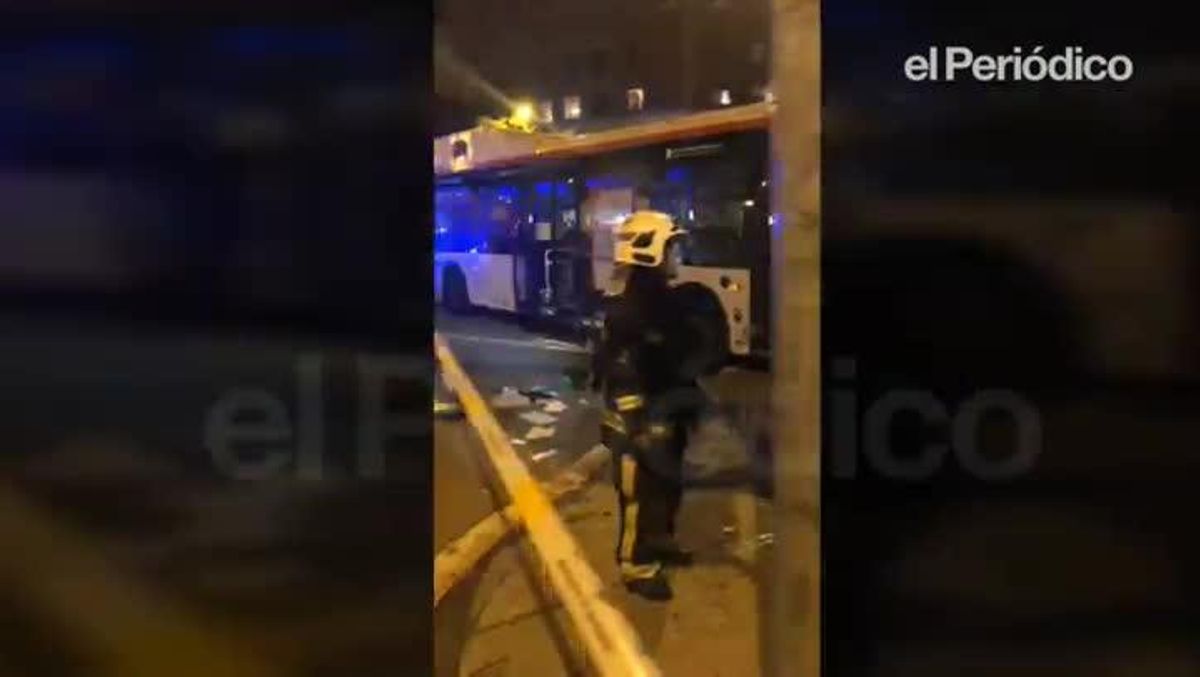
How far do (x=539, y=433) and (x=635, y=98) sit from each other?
0.43m

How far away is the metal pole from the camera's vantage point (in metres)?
1.54

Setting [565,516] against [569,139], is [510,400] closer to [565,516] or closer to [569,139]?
[565,516]

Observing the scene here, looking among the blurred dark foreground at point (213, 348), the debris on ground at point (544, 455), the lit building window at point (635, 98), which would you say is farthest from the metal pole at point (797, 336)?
the blurred dark foreground at point (213, 348)

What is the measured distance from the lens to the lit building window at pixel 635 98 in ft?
5.18

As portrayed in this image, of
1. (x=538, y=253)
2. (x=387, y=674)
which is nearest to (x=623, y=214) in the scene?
(x=538, y=253)

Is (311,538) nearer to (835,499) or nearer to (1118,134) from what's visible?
(835,499)

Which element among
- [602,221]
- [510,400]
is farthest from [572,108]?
[510,400]

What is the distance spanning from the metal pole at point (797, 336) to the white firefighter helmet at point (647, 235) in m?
0.13

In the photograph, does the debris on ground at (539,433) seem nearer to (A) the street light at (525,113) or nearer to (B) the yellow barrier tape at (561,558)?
(B) the yellow barrier tape at (561,558)

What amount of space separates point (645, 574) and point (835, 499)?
0.82ft

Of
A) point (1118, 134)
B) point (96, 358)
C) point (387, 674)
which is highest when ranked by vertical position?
point (1118, 134)

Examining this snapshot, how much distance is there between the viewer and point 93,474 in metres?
1.58

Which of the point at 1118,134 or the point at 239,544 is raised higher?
the point at 1118,134

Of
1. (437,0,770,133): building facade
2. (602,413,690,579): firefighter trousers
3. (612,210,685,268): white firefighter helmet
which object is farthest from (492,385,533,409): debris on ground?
(437,0,770,133): building facade
